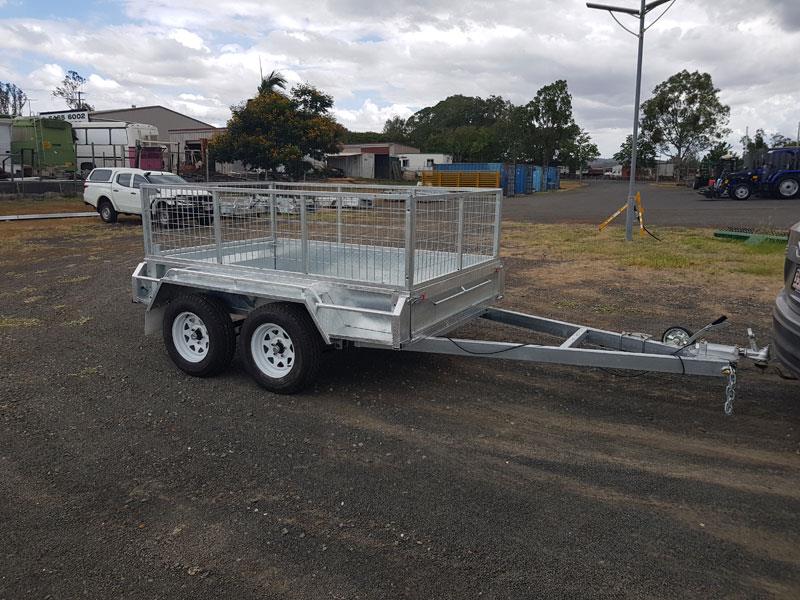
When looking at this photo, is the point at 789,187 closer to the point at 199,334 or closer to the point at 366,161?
the point at 199,334

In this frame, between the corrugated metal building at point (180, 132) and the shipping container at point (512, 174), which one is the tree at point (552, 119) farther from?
the corrugated metal building at point (180, 132)

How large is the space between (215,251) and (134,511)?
3.17 meters

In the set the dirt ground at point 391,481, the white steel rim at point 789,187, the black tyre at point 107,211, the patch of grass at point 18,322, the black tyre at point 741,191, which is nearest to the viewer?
the dirt ground at point 391,481

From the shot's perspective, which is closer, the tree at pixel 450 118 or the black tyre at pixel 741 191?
the black tyre at pixel 741 191

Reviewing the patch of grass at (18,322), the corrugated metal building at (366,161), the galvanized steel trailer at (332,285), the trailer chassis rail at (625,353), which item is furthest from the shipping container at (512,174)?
the trailer chassis rail at (625,353)

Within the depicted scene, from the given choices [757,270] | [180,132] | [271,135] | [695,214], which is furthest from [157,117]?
[757,270]

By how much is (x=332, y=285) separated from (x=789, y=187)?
31860 millimetres

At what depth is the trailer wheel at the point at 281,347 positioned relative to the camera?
518 cm

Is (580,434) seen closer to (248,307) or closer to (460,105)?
(248,307)

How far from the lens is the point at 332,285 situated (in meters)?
5.20

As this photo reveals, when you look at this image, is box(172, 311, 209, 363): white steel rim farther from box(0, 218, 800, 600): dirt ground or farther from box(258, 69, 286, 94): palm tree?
box(258, 69, 286, 94): palm tree

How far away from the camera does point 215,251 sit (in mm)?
6336

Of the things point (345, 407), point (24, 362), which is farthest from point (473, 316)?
point (24, 362)

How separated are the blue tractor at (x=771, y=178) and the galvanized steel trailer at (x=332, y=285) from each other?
29619mm
